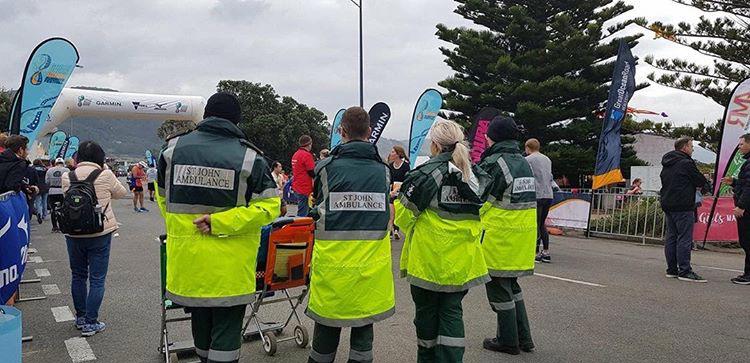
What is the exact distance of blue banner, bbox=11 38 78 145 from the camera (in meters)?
8.73

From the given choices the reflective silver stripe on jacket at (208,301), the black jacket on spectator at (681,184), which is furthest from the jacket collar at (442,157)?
the black jacket on spectator at (681,184)

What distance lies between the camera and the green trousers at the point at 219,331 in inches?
131

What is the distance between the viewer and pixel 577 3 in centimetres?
2522

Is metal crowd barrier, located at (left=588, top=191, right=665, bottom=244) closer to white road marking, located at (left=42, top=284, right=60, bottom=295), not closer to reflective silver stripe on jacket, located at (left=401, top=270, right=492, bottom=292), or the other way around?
reflective silver stripe on jacket, located at (left=401, top=270, right=492, bottom=292)

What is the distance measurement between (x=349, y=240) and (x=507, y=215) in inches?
71.2

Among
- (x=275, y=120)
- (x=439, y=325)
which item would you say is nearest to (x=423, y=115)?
(x=439, y=325)

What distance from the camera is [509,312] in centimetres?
466

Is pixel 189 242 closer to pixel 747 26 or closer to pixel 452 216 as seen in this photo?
pixel 452 216

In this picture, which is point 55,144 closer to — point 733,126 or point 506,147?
point 733,126

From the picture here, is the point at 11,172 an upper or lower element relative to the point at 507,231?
upper

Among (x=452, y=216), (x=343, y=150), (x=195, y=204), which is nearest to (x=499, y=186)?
(x=452, y=216)

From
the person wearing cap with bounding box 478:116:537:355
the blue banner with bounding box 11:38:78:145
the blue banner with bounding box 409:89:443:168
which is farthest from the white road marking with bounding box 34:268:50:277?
the blue banner with bounding box 409:89:443:168

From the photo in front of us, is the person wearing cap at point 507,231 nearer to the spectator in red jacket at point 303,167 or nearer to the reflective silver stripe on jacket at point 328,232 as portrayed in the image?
→ the reflective silver stripe on jacket at point 328,232

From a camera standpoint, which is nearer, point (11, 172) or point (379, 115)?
point (11, 172)
